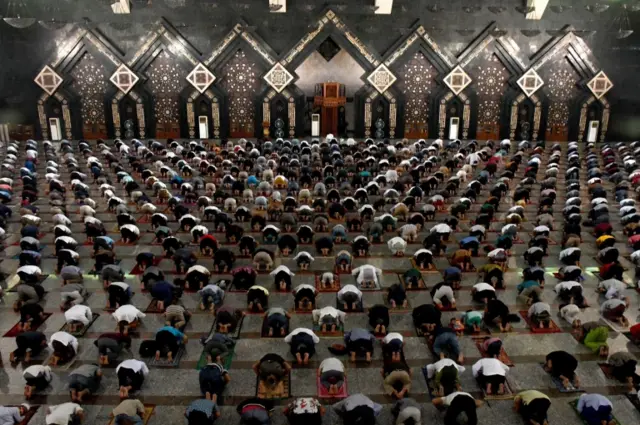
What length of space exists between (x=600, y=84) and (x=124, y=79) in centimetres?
2069

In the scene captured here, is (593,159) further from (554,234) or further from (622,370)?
(622,370)

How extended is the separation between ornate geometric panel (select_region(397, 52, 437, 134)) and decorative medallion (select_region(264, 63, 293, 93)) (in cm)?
489

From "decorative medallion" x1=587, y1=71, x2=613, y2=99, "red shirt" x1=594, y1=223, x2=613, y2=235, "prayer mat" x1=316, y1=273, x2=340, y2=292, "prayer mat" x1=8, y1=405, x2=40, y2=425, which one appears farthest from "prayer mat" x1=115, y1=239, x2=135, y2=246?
"decorative medallion" x1=587, y1=71, x2=613, y2=99

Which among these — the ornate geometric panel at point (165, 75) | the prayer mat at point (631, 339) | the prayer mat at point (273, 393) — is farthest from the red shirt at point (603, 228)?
the ornate geometric panel at point (165, 75)

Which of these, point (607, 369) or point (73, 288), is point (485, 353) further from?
point (73, 288)

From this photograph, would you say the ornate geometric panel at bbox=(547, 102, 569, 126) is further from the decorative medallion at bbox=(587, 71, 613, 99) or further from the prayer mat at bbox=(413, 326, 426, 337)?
the prayer mat at bbox=(413, 326, 426, 337)

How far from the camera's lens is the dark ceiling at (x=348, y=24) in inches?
933

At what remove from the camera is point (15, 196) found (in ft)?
51.4

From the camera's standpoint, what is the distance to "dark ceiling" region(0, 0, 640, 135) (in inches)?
933

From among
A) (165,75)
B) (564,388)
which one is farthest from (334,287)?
(165,75)

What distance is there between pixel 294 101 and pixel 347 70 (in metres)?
3.73

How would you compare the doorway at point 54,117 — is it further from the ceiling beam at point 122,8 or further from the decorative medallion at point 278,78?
the decorative medallion at point 278,78

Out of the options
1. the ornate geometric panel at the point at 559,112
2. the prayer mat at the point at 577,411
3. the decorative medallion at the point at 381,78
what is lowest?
the prayer mat at the point at 577,411

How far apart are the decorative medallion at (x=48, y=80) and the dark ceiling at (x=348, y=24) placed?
381mm
